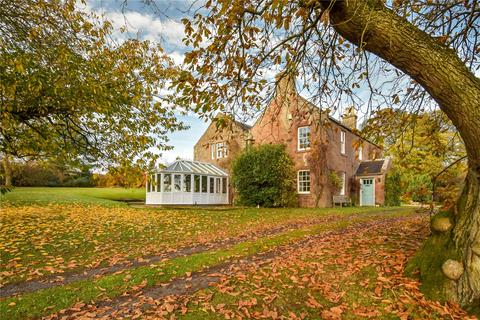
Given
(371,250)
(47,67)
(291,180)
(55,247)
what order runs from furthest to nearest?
(291,180), (55,247), (47,67), (371,250)

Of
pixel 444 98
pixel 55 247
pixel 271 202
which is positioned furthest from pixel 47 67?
pixel 271 202

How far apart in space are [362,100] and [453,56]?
2232 millimetres

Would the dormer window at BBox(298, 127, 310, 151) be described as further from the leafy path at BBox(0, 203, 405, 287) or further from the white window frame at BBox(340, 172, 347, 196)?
the leafy path at BBox(0, 203, 405, 287)

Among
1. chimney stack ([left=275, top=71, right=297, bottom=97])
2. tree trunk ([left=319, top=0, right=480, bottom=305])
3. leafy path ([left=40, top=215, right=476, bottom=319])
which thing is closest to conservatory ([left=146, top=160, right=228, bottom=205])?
leafy path ([left=40, top=215, right=476, bottom=319])

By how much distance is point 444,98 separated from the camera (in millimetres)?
3764

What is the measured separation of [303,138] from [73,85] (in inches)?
760

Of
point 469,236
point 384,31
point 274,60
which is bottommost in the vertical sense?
point 469,236

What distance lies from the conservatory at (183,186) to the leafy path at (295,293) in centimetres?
A: 2016

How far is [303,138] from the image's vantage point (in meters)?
23.9

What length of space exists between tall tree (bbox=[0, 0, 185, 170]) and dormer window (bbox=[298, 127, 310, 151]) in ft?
51.5

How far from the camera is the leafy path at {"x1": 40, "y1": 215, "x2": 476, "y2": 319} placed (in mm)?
4227

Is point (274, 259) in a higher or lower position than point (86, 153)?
lower

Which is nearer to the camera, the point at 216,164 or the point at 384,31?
the point at 384,31

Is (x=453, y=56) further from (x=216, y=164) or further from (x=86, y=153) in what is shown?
(x=216, y=164)
